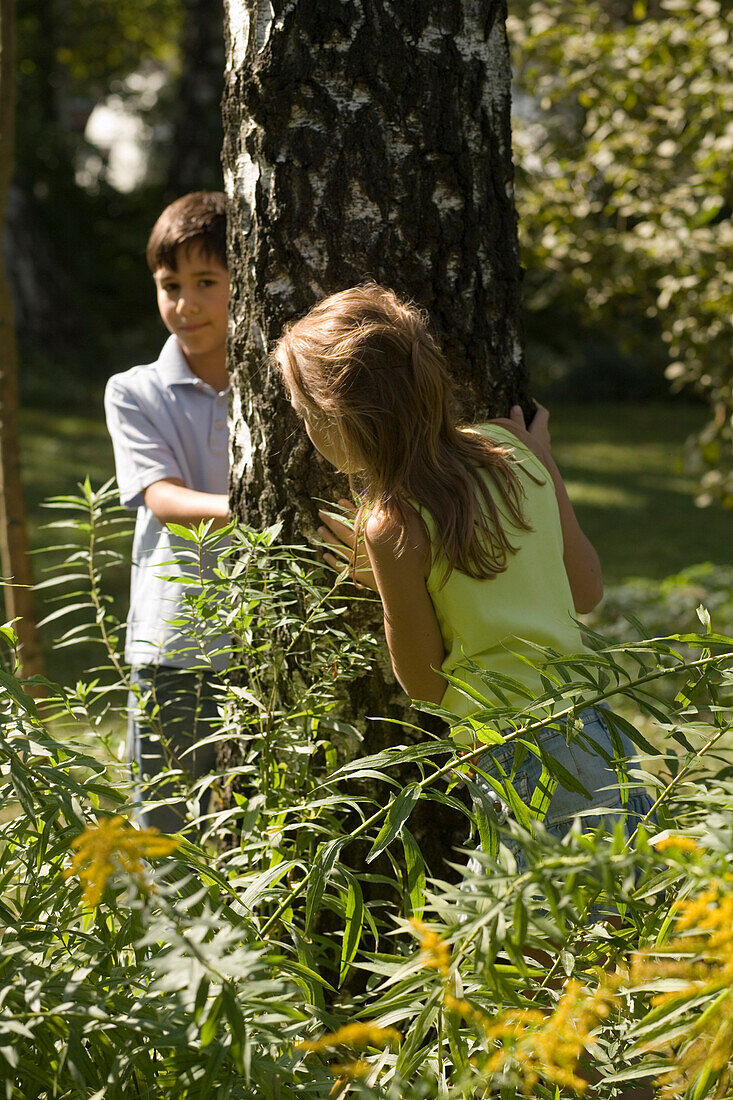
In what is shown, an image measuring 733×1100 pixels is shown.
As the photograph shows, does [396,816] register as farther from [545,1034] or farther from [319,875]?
[545,1034]

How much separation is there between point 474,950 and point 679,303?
15.4 ft

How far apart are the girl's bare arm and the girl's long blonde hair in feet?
0.09

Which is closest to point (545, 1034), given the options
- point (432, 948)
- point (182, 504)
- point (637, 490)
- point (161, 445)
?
point (432, 948)

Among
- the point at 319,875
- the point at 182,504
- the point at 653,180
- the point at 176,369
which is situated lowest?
the point at 319,875

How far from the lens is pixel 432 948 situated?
905mm

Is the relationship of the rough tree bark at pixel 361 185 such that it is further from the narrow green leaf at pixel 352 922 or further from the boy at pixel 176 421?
the narrow green leaf at pixel 352 922

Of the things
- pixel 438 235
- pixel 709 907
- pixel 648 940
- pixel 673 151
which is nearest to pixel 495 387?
pixel 438 235

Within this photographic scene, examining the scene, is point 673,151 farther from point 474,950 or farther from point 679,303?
point 474,950

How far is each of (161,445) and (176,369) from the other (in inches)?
9.6

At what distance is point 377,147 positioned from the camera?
193cm

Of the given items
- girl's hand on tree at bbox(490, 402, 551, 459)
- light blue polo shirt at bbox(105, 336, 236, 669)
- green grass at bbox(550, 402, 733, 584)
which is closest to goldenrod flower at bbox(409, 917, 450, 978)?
girl's hand on tree at bbox(490, 402, 551, 459)

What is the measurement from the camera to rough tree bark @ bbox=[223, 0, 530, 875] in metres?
1.91

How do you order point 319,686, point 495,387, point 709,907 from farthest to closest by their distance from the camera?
point 495,387, point 319,686, point 709,907

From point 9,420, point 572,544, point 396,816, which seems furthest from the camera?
point 9,420
